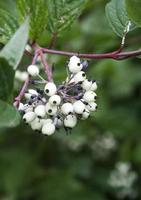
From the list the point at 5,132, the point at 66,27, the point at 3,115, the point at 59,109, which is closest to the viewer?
the point at 3,115

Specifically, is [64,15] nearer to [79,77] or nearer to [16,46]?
[79,77]

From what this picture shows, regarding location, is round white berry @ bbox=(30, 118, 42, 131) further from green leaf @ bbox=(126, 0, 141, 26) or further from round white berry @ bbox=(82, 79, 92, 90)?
green leaf @ bbox=(126, 0, 141, 26)

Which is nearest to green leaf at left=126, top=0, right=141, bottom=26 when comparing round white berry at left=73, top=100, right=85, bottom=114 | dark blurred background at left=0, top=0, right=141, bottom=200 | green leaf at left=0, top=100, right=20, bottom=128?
round white berry at left=73, top=100, right=85, bottom=114

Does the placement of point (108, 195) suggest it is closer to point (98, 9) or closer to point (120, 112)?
point (120, 112)

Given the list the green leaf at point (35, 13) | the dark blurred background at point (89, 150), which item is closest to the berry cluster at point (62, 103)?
the green leaf at point (35, 13)

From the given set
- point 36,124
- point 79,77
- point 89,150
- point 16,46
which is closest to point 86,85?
point 79,77

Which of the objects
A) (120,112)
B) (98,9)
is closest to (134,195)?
(120,112)
